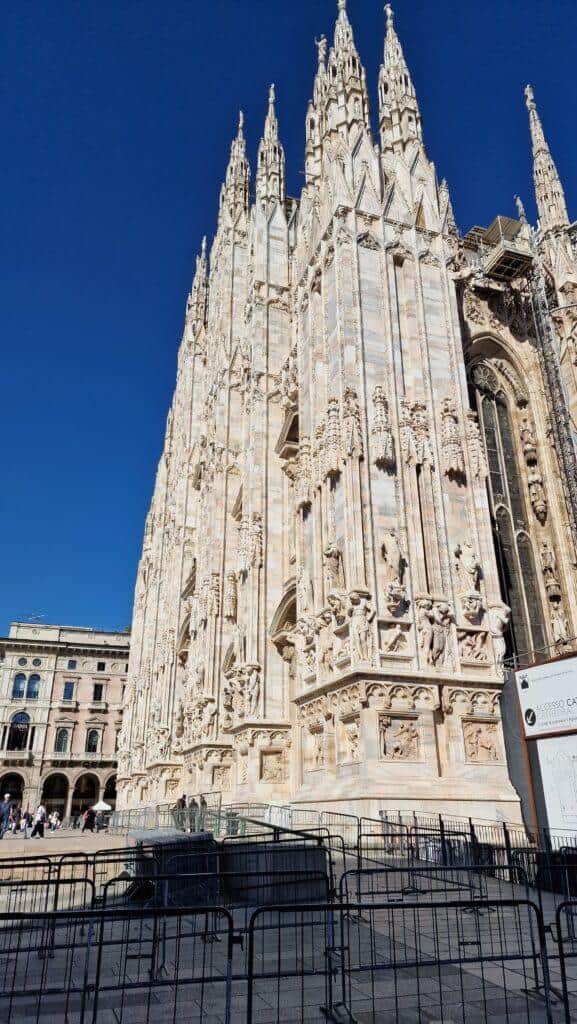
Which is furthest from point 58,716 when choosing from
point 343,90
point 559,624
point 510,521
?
point 343,90

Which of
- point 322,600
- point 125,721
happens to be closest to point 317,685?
point 322,600

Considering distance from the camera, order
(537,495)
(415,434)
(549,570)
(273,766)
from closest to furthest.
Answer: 1. (415,434)
2. (273,766)
3. (549,570)
4. (537,495)

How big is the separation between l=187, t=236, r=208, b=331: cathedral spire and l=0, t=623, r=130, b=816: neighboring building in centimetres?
3494

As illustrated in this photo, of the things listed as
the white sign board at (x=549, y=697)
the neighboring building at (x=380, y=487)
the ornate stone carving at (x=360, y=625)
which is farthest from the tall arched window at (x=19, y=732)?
the white sign board at (x=549, y=697)

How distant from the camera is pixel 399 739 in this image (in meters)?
15.5

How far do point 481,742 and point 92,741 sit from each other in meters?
57.6

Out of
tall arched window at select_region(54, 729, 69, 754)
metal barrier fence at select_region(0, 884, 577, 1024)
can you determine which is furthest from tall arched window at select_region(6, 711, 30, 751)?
metal barrier fence at select_region(0, 884, 577, 1024)

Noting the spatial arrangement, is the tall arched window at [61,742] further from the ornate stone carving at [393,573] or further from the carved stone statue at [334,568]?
the ornate stone carving at [393,573]

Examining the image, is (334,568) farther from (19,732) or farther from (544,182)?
(19,732)

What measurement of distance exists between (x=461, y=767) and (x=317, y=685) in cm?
386

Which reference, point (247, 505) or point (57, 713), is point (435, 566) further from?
point (57, 713)

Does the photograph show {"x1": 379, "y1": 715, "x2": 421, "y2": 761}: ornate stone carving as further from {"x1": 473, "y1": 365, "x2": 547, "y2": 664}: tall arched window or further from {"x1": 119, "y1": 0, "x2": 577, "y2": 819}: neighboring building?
{"x1": 473, "y1": 365, "x2": 547, "y2": 664}: tall arched window

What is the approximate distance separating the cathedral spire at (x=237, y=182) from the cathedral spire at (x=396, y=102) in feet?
53.5

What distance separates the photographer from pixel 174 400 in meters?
55.7
